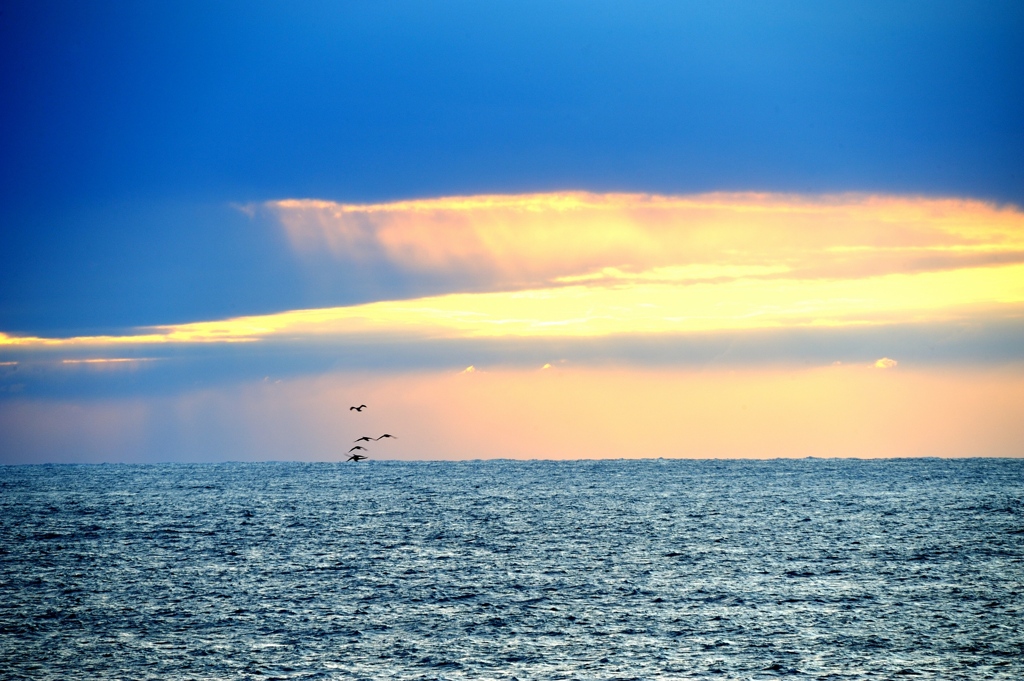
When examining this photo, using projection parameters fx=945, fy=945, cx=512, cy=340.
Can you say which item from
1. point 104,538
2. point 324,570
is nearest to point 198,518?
point 104,538

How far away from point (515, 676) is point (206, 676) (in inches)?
163

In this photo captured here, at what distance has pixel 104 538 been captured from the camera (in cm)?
2523

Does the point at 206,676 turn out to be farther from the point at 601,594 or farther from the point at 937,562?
the point at 937,562

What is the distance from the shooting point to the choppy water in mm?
13281

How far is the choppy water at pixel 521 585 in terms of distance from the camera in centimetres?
1328

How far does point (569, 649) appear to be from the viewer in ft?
45.1

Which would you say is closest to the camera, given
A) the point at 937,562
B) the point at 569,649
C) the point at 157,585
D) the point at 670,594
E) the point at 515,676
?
the point at 515,676

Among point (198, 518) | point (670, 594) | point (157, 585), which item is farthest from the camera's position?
Answer: point (198, 518)

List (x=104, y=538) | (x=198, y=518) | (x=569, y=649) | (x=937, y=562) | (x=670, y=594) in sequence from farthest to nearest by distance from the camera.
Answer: (x=198, y=518) → (x=104, y=538) → (x=937, y=562) → (x=670, y=594) → (x=569, y=649)

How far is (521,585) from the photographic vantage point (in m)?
18.3

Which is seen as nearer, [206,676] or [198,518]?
[206,676]

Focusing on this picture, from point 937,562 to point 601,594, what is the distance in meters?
7.86

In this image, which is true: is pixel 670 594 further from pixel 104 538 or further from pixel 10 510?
pixel 10 510

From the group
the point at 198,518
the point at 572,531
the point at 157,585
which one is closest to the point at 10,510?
the point at 198,518
